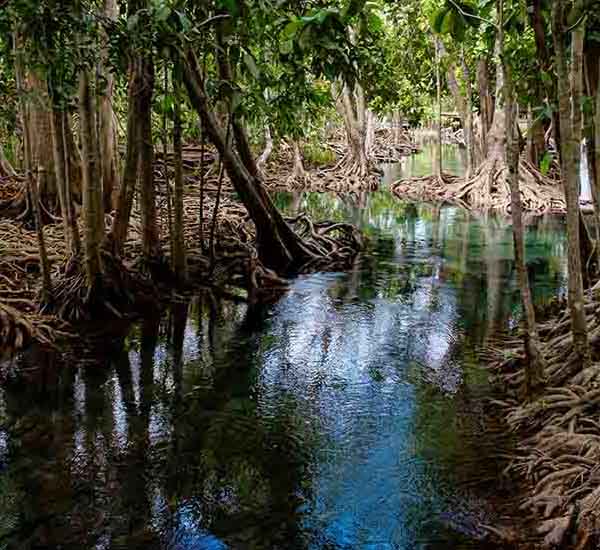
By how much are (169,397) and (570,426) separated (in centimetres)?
329

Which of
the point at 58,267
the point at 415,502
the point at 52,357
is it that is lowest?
the point at 415,502

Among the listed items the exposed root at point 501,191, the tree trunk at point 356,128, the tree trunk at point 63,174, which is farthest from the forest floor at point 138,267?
the tree trunk at point 356,128

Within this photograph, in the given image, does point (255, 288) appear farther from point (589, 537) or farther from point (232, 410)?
point (589, 537)

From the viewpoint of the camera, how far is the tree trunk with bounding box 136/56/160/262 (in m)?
9.18

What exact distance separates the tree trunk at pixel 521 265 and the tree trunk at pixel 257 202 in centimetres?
478

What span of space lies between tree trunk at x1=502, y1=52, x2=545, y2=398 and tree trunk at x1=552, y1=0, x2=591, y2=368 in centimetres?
33

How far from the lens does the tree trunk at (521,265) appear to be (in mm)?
5732

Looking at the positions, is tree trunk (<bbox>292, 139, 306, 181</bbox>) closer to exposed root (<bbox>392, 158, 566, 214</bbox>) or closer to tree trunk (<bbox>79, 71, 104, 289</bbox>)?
exposed root (<bbox>392, 158, 566, 214</bbox>)

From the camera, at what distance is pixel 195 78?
9.84m

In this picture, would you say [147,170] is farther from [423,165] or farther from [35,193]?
[423,165]

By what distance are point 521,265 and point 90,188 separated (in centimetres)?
482

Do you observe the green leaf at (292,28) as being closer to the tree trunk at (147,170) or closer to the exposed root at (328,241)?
the tree trunk at (147,170)

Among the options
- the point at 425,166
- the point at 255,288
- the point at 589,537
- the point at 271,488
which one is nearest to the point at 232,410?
the point at 271,488

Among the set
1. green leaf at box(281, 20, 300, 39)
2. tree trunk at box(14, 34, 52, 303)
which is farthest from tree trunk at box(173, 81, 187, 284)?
green leaf at box(281, 20, 300, 39)
